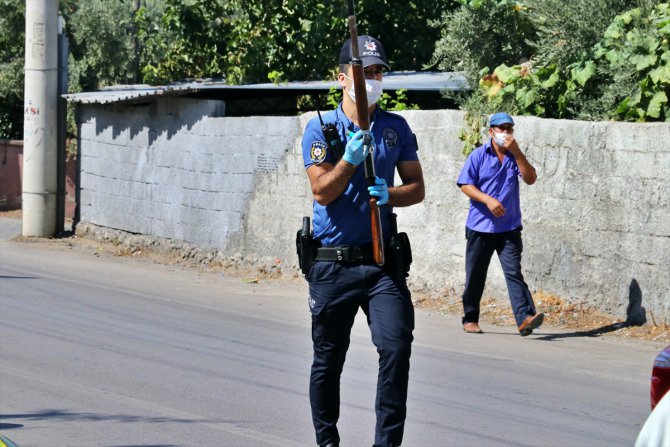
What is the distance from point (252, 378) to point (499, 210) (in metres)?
2.71

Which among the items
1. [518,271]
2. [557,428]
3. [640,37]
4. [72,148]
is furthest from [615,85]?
[72,148]

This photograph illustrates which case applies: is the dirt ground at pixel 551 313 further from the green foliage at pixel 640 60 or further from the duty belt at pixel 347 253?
the duty belt at pixel 347 253

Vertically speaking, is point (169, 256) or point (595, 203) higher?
point (595, 203)

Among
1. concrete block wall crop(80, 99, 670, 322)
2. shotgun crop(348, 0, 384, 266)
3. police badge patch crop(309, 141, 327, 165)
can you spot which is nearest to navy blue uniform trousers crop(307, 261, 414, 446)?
shotgun crop(348, 0, 384, 266)

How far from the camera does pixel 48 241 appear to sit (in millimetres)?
17203

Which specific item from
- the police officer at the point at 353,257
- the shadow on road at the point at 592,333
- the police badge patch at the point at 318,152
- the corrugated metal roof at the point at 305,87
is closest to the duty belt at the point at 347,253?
the police officer at the point at 353,257

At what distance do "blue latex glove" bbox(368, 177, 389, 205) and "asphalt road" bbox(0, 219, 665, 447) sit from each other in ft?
5.18

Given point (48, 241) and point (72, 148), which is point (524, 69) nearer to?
point (48, 241)

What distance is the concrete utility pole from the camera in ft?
55.5

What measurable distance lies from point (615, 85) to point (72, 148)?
1182cm

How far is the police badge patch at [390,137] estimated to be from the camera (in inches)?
229

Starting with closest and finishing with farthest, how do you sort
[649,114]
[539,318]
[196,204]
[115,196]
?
[539,318] < [649,114] < [196,204] < [115,196]

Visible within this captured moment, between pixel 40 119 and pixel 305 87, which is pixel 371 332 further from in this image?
pixel 40 119

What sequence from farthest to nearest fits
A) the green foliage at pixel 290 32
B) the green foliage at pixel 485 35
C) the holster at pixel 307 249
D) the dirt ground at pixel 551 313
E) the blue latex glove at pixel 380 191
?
the green foliage at pixel 290 32
the green foliage at pixel 485 35
the dirt ground at pixel 551 313
the holster at pixel 307 249
the blue latex glove at pixel 380 191
